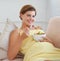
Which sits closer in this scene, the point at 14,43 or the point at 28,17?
the point at 14,43

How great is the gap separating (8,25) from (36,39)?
424mm

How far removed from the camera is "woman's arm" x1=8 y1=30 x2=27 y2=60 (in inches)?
69.2

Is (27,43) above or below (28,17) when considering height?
below

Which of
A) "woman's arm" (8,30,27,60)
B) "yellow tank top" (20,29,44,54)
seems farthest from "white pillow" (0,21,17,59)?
"yellow tank top" (20,29,44,54)

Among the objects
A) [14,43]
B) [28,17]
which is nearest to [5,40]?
[14,43]

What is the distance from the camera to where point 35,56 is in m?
1.58

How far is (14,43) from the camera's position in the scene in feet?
5.82

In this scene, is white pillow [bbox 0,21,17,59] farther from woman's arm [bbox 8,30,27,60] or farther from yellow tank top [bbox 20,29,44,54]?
yellow tank top [bbox 20,29,44,54]

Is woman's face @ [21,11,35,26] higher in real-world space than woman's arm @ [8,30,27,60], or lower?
higher

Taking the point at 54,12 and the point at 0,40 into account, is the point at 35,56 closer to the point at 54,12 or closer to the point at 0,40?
the point at 0,40

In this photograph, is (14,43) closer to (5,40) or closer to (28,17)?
(5,40)

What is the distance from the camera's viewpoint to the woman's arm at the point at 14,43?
1758mm

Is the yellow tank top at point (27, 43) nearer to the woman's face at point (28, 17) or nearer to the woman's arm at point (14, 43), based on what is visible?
the woman's arm at point (14, 43)

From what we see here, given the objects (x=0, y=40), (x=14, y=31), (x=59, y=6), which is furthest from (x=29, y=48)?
(x=59, y=6)
